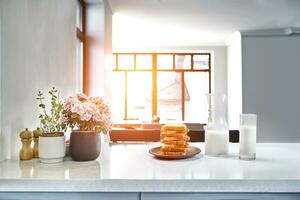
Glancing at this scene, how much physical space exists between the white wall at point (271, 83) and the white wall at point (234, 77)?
0.41 feet

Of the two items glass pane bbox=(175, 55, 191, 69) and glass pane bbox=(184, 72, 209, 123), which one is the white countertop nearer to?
glass pane bbox=(184, 72, 209, 123)

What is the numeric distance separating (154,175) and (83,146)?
0.44 m

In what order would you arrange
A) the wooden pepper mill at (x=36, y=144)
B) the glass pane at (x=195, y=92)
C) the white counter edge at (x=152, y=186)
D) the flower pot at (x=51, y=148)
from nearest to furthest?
the white counter edge at (x=152, y=186)
the flower pot at (x=51, y=148)
the wooden pepper mill at (x=36, y=144)
the glass pane at (x=195, y=92)

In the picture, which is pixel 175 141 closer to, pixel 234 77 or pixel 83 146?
pixel 83 146

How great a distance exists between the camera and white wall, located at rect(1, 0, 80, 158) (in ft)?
4.43

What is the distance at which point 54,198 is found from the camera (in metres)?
1.05

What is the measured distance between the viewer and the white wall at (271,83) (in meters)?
6.06

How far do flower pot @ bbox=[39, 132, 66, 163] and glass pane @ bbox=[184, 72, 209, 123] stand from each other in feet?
21.0

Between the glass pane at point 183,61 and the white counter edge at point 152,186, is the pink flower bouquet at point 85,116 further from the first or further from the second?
the glass pane at point 183,61

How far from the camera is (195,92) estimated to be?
7.68 meters

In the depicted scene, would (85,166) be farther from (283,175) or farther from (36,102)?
(283,175)

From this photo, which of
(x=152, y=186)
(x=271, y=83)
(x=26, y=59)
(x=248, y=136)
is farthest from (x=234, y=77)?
(x=152, y=186)

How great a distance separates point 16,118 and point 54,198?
1.88ft

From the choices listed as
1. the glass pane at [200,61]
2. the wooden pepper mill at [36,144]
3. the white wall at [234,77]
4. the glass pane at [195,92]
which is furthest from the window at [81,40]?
the glass pane at [200,61]
